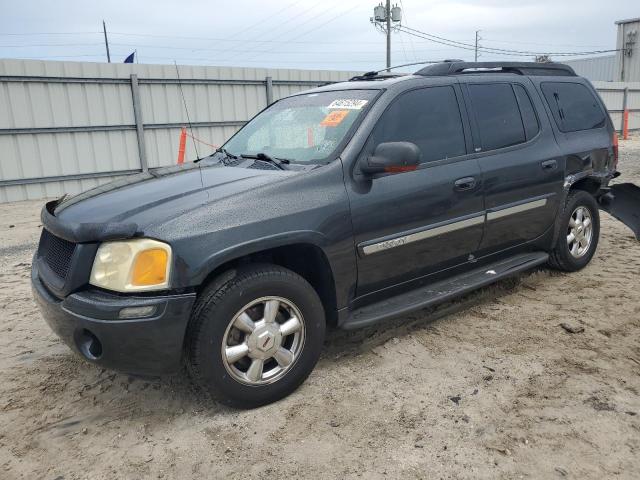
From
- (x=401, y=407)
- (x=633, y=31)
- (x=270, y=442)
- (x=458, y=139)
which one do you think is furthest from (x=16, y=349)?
(x=633, y=31)

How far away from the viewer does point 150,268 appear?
2.56 meters

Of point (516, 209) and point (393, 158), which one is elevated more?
point (393, 158)

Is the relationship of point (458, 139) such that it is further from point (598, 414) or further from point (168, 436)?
point (168, 436)

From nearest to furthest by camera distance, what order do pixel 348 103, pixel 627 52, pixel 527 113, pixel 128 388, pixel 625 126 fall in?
pixel 128 388
pixel 348 103
pixel 527 113
pixel 625 126
pixel 627 52

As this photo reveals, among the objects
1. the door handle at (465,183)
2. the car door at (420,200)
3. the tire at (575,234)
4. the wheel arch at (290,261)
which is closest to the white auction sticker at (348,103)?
the car door at (420,200)

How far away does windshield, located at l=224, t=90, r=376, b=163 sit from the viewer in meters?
3.41

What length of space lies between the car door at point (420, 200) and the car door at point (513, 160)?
0.15 meters

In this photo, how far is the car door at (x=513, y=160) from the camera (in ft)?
12.9

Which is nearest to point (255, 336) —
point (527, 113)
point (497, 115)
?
point (497, 115)

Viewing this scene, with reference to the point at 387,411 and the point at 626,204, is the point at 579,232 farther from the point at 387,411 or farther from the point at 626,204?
the point at 387,411

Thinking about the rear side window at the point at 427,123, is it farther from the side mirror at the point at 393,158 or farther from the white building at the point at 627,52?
the white building at the point at 627,52

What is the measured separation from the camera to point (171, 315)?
2574 millimetres

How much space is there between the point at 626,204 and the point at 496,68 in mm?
2265

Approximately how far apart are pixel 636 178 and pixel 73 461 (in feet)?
35.4
